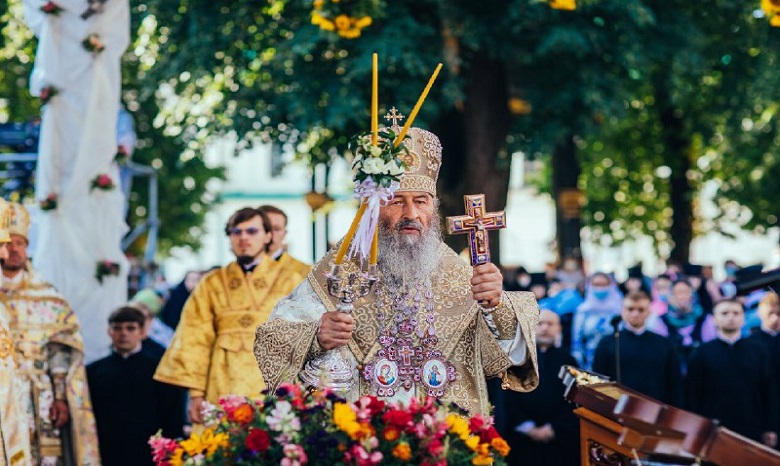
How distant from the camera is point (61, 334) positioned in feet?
33.8

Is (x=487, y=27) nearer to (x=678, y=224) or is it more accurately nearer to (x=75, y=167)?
(x=75, y=167)

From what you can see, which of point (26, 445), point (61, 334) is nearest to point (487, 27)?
point (61, 334)

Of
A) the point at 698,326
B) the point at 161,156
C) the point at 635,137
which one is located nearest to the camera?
the point at 698,326

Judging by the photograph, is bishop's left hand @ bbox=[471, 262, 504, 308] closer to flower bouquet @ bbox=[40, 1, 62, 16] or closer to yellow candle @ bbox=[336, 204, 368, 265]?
yellow candle @ bbox=[336, 204, 368, 265]

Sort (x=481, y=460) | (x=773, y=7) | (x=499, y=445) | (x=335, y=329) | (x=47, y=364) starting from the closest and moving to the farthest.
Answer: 1. (x=481, y=460)
2. (x=499, y=445)
3. (x=335, y=329)
4. (x=773, y=7)
5. (x=47, y=364)

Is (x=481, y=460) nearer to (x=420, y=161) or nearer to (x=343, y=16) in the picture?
(x=420, y=161)

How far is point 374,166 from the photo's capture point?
18.1 feet

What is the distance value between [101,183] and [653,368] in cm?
497

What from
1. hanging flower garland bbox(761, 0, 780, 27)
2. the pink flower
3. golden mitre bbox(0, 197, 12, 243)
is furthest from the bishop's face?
hanging flower garland bbox(761, 0, 780, 27)

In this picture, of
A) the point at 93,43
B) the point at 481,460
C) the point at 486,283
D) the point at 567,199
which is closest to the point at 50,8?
the point at 93,43

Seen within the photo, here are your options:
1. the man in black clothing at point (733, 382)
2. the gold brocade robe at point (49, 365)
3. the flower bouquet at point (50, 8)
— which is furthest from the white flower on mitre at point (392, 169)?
the man in black clothing at point (733, 382)

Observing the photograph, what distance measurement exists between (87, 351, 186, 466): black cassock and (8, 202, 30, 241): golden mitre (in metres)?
1.61

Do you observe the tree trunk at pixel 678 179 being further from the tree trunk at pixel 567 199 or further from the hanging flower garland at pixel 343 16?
the hanging flower garland at pixel 343 16

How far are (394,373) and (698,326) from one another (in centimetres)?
988
